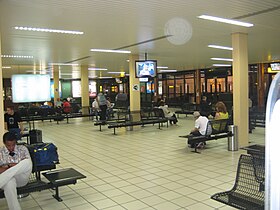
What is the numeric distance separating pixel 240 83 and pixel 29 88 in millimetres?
5767

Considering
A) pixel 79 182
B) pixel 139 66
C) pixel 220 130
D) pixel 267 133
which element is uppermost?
pixel 139 66

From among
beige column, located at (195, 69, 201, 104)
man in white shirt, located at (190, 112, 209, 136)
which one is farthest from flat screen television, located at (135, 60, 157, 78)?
beige column, located at (195, 69, 201, 104)

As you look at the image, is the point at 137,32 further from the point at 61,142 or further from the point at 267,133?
the point at 267,133

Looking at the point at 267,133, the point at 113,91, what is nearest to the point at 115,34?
the point at 267,133

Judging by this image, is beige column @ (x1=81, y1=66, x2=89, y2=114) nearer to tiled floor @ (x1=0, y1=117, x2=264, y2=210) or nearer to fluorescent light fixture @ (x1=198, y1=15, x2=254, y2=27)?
tiled floor @ (x1=0, y1=117, x2=264, y2=210)

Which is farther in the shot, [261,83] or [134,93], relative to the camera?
[261,83]

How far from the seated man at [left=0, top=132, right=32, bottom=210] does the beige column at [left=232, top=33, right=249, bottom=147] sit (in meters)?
5.73

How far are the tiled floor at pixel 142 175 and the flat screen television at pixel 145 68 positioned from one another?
98.1 inches

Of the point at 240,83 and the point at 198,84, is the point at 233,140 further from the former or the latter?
the point at 198,84

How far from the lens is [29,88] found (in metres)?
7.61

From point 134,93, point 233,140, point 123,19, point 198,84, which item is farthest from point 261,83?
point 123,19

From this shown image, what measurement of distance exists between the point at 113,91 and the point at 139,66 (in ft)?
77.2

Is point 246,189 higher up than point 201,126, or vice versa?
point 201,126

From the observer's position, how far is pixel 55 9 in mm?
5078
